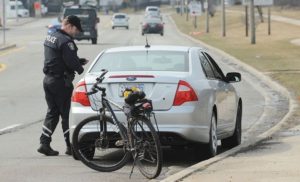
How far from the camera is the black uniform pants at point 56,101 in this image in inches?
403

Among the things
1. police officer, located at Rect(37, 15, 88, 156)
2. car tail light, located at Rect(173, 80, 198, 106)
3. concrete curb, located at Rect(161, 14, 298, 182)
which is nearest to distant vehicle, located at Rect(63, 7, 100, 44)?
concrete curb, located at Rect(161, 14, 298, 182)

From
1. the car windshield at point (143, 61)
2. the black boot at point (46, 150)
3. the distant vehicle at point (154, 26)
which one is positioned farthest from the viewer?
the distant vehicle at point (154, 26)

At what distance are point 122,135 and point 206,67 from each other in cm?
219

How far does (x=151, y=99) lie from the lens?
9.34m

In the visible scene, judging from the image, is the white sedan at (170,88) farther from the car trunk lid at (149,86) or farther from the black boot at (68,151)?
the black boot at (68,151)

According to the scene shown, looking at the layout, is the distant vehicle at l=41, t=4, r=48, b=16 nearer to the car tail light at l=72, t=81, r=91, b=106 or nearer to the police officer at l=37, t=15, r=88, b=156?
the police officer at l=37, t=15, r=88, b=156


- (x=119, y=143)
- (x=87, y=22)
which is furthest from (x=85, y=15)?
(x=119, y=143)

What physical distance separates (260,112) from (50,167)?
7555 mm

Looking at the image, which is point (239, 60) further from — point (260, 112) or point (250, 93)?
point (260, 112)

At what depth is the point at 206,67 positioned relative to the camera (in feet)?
34.7

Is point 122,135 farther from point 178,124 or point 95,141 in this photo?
point 178,124

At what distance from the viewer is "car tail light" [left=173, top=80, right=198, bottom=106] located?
9430 mm

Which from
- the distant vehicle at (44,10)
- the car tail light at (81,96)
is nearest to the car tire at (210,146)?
the car tail light at (81,96)

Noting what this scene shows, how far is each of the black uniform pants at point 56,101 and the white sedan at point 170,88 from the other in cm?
43
